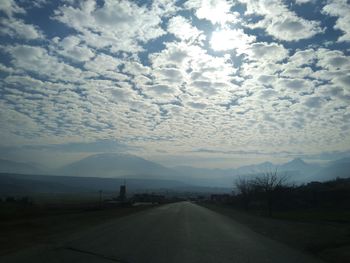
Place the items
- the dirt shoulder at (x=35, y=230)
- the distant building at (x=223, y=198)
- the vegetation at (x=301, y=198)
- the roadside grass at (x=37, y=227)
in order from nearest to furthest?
the dirt shoulder at (x=35, y=230)
the roadside grass at (x=37, y=227)
the vegetation at (x=301, y=198)
the distant building at (x=223, y=198)

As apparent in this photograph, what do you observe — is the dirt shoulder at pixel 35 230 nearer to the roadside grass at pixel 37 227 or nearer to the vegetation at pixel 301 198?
the roadside grass at pixel 37 227

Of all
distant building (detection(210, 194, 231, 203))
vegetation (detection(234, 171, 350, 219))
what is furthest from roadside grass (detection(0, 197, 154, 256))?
distant building (detection(210, 194, 231, 203))

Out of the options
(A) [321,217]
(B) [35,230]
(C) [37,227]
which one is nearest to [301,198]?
(A) [321,217]

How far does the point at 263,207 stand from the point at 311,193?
30.8ft

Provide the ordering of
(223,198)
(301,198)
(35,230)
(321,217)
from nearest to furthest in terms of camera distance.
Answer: (35,230) → (321,217) → (301,198) → (223,198)

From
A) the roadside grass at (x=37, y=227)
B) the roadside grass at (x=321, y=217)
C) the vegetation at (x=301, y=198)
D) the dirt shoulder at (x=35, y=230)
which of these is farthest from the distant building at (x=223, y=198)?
the dirt shoulder at (x=35, y=230)

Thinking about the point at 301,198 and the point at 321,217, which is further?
the point at 301,198

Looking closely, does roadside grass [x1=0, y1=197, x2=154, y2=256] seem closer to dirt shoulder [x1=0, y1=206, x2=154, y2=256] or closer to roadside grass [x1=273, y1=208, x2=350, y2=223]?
dirt shoulder [x1=0, y1=206, x2=154, y2=256]

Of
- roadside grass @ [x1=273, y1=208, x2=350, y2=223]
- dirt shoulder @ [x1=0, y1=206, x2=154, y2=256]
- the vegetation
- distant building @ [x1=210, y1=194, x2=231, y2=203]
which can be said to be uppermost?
distant building @ [x1=210, y1=194, x2=231, y2=203]

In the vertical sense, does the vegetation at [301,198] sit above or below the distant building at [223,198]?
below

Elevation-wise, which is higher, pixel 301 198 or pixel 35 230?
pixel 301 198

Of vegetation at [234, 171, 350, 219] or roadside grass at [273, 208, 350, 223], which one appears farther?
vegetation at [234, 171, 350, 219]

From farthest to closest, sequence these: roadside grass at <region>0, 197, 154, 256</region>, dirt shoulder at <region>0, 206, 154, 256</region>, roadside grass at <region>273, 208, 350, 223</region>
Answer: roadside grass at <region>273, 208, 350, 223</region>, roadside grass at <region>0, 197, 154, 256</region>, dirt shoulder at <region>0, 206, 154, 256</region>

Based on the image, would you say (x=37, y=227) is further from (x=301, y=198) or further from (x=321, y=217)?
(x=301, y=198)
